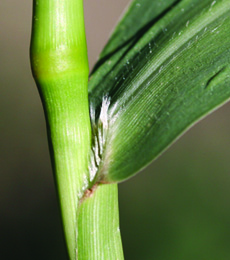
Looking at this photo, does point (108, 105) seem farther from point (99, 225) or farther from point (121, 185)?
point (121, 185)

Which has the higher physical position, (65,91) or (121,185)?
(121,185)

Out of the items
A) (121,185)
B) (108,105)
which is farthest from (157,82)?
(121,185)

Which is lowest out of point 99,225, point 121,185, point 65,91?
point 99,225

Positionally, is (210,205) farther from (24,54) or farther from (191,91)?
(191,91)

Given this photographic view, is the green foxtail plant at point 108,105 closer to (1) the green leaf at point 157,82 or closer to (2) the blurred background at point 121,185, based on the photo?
(1) the green leaf at point 157,82

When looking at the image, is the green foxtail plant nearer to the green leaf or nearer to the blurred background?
the green leaf

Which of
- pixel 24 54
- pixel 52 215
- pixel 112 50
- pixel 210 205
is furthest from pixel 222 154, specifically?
pixel 112 50

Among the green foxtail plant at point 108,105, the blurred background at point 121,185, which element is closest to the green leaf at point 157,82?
the green foxtail plant at point 108,105
